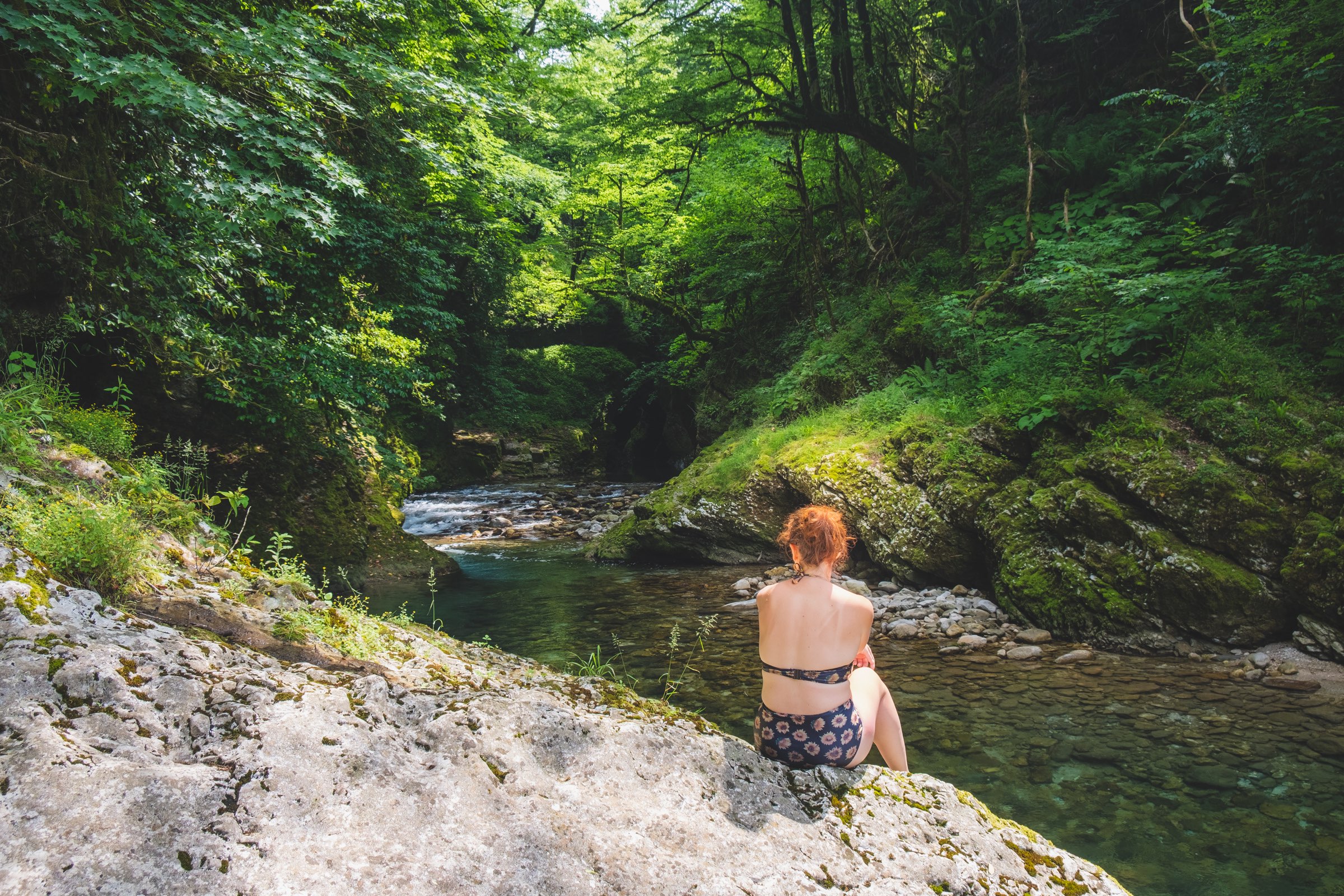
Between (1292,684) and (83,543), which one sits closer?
(83,543)

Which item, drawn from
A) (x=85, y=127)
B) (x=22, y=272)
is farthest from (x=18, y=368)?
(x=85, y=127)

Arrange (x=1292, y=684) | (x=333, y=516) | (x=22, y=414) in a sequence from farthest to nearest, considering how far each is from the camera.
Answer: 1. (x=333, y=516)
2. (x=1292, y=684)
3. (x=22, y=414)

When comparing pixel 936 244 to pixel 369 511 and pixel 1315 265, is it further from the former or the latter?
pixel 369 511

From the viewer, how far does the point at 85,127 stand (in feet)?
16.6

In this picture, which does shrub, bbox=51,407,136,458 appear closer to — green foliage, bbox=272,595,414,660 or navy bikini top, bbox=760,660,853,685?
green foliage, bbox=272,595,414,660

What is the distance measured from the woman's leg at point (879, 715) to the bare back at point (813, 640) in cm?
19

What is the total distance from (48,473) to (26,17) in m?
2.58

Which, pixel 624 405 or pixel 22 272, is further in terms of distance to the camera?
pixel 624 405

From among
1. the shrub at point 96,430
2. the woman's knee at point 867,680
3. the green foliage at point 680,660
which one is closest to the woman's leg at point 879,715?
the woman's knee at point 867,680

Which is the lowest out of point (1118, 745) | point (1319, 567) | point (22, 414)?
point (1118, 745)

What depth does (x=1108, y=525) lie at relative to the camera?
669 centimetres

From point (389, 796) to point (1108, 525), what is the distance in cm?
710

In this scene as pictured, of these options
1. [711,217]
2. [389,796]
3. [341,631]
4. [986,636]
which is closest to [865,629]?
[389,796]

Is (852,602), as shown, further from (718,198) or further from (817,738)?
(718,198)
